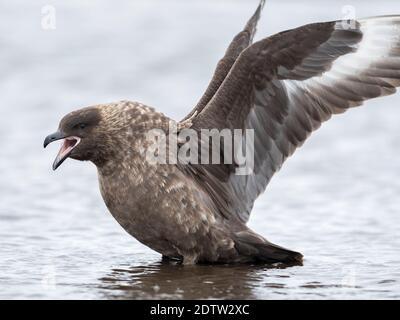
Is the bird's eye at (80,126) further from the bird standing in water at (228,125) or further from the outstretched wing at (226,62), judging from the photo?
the outstretched wing at (226,62)

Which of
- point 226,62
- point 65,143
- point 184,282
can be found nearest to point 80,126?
point 65,143

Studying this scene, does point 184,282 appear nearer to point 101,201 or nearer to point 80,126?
point 80,126

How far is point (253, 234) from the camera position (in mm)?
6613

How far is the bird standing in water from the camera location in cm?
636

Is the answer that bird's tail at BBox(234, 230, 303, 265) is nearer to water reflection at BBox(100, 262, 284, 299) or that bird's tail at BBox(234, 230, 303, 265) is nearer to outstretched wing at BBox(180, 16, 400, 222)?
water reflection at BBox(100, 262, 284, 299)

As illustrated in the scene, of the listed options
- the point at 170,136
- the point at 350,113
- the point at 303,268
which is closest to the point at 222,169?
the point at 170,136

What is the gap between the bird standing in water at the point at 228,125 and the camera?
20.9ft

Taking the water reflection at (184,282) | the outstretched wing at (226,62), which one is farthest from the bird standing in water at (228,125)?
the outstretched wing at (226,62)

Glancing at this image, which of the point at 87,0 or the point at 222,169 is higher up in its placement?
the point at 87,0

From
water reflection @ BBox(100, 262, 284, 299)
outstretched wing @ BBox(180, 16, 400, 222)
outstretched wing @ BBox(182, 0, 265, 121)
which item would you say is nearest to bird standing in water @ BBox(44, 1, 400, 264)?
outstretched wing @ BBox(180, 16, 400, 222)

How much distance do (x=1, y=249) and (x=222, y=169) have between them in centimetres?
146
